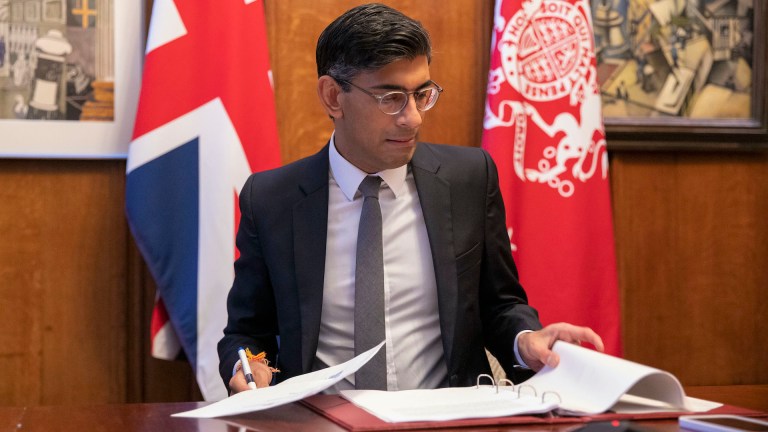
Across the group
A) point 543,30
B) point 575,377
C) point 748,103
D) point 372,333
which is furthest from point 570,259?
point 575,377

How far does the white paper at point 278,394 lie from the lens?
153cm

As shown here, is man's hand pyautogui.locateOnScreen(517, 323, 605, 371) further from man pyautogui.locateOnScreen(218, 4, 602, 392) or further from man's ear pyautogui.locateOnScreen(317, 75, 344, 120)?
man's ear pyautogui.locateOnScreen(317, 75, 344, 120)

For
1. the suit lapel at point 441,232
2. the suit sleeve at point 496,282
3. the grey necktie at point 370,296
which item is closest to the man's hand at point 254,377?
the grey necktie at point 370,296

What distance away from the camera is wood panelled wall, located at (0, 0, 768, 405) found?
10.4 ft

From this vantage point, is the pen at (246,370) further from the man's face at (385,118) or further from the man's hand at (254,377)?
the man's face at (385,118)

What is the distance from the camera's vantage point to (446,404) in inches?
60.9

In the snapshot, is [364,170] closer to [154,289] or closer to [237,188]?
[237,188]

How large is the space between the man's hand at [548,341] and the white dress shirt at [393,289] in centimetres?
34

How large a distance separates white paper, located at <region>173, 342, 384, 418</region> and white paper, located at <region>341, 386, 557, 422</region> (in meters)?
0.06

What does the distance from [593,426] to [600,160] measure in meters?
2.03

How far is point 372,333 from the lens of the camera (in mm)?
2080

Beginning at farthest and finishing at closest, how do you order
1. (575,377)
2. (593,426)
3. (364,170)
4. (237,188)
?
(237,188) → (364,170) → (575,377) → (593,426)

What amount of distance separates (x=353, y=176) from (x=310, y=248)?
217 millimetres

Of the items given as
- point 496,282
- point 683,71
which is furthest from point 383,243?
point 683,71
